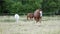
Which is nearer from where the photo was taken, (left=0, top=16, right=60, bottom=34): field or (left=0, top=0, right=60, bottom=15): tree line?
(left=0, top=16, right=60, bottom=34): field

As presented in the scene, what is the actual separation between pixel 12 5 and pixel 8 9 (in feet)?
3.83

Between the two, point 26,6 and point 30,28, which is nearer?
point 30,28

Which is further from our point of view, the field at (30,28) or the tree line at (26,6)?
the tree line at (26,6)

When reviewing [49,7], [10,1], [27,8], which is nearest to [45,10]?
[49,7]

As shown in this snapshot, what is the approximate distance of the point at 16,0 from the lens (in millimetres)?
47906

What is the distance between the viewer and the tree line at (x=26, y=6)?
45594 mm

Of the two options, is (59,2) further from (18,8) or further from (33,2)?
(18,8)

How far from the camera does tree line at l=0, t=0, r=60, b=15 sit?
45594mm

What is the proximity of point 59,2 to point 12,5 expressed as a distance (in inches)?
373

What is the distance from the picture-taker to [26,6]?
4628 centimetres

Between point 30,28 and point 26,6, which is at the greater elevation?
point 26,6

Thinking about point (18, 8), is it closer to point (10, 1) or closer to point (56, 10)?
point (10, 1)

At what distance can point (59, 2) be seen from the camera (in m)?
47.4

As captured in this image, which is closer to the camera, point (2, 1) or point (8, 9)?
point (8, 9)
